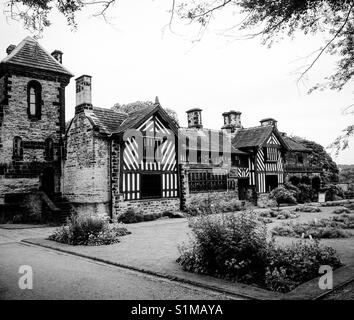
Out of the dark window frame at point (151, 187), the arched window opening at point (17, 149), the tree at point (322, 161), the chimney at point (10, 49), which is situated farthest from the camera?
the tree at point (322, 161)

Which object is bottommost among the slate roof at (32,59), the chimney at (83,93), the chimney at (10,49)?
the chimney at (83,93)

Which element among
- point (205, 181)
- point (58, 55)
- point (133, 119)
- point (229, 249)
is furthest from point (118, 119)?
point (229, 249)

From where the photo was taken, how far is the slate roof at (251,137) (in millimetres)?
25992

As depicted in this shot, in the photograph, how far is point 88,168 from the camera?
56.1ft

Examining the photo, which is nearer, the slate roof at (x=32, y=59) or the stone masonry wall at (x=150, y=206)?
the stone masonry wall at (x=150, y=206)

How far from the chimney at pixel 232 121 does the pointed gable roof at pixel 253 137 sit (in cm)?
140

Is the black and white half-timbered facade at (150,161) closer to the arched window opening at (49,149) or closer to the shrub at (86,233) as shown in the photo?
the arched window opening at (49,149)

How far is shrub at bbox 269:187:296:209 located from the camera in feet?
78.2

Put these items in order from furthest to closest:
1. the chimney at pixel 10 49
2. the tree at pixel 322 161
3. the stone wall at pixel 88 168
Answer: the tree at pixel 322 161
the chimney at pixel 10 49
the stone wall at pixel 88 168

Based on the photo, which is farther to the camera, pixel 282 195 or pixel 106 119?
pixel 282 195

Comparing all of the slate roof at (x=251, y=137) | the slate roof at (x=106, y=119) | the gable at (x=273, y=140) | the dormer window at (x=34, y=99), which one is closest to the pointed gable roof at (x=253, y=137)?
the slate roof at (x=251, y=137)

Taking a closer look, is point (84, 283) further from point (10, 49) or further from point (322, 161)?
point (322, 161)

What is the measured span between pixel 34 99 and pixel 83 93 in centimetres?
460

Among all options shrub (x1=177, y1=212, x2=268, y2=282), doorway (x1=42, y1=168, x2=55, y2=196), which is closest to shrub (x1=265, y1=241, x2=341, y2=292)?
shrub (x1=177, y1=212, x2=268, y2=282)
